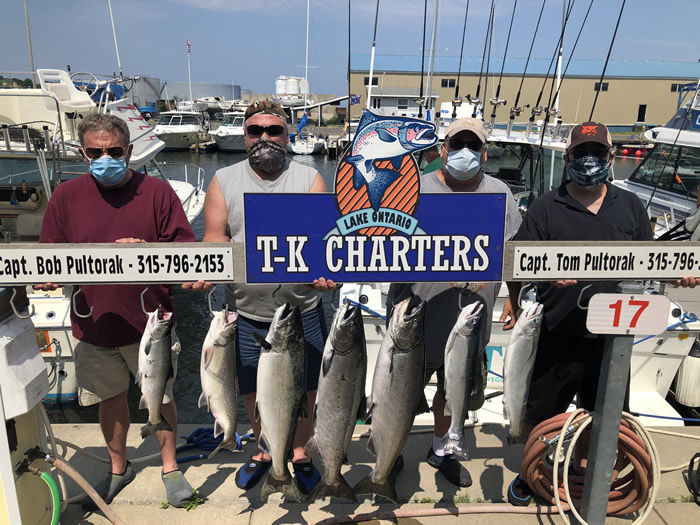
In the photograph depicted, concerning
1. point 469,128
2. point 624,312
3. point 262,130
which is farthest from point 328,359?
point 469,128

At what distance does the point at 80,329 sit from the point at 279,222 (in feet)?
5.17

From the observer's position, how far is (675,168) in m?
8.77

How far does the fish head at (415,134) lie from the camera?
2387 mm

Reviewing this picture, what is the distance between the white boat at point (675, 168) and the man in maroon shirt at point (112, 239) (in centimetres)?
767

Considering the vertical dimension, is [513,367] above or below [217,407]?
above

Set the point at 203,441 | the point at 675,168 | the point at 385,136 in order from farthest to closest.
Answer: the point at 675,168 < the point at 203,441 < the point at 385,136

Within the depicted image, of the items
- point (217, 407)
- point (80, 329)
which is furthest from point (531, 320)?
point (80, 329)

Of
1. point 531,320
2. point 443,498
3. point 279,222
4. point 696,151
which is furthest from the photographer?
point 696,151

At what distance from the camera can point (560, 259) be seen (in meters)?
2.52

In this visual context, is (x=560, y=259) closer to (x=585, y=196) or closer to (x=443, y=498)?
(x=585, y=196)

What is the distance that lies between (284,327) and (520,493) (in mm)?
2024

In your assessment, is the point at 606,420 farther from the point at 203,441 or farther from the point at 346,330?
the point at 203,441

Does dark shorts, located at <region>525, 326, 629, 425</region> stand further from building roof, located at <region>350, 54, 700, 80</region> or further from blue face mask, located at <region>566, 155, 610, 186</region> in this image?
building roof, located at <region>350, 54, 700, 80</region>

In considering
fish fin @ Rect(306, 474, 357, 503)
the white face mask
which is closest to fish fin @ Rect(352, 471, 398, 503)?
fish fin @ Rect(306, 474, 357, 503)
